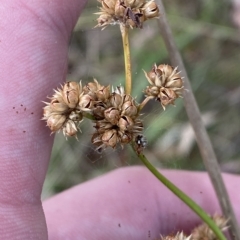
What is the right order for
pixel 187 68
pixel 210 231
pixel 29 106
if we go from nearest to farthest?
1. pixel 29 106
2. pixel 210 231
3. pixel 187 68

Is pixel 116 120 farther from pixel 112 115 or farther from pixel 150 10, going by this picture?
pixel 150 10

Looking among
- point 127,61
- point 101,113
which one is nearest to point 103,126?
point 101,113

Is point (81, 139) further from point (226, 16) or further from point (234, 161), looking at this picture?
point (226, 16)

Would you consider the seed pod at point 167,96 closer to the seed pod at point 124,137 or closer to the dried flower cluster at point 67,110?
the seed pod at point 124,137

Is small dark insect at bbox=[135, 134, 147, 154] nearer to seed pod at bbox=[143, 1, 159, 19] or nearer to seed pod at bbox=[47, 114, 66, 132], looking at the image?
seed pod at bbox=[47, 114, 66, 132]

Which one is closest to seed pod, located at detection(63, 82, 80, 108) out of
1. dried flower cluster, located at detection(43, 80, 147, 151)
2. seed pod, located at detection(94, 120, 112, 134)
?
dried flower cluster, located at detection(43, 80, 147, 151)

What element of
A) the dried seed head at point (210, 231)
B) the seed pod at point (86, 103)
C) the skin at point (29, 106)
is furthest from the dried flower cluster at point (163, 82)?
the dried seed head at point (210, 231)

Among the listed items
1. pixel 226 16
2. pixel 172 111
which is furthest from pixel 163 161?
pixel 226 16
